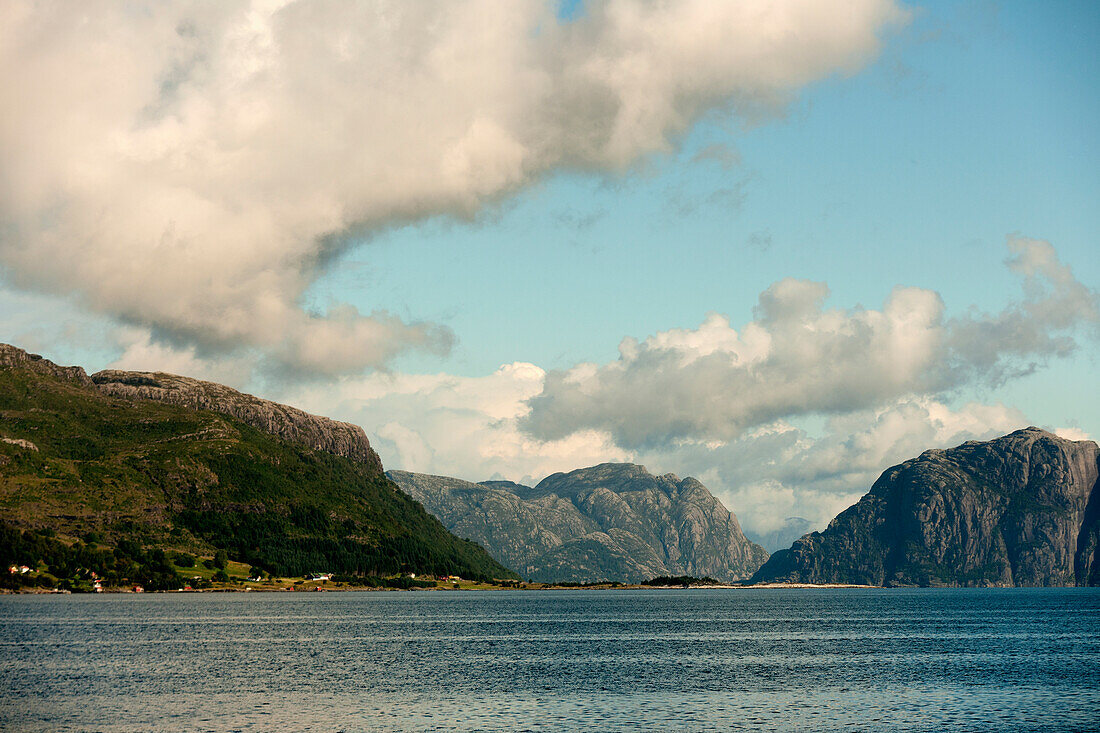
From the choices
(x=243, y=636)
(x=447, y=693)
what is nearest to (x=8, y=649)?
(x=243, y=636)

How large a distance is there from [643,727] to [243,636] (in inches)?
4993

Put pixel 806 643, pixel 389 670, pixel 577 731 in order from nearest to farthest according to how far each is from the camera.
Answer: pixel 577 731, pixel 389 670, pixel 806 643

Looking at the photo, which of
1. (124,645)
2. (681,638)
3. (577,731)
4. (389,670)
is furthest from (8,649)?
(681,638)

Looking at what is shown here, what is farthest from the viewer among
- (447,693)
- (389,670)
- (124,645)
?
(124,645)

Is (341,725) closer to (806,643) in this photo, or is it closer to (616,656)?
(616,656)

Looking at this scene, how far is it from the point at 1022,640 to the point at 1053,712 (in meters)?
107

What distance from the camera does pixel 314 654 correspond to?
152375 millimetres

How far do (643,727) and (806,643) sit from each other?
10936 cm

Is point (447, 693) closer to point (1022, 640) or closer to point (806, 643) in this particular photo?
point (806, 643)

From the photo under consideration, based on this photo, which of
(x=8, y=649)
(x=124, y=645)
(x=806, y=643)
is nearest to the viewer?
(x=8, y=649)

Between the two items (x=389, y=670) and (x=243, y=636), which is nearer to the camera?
(x=389, y=670)

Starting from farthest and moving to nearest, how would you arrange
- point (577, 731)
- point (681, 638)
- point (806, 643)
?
point (681, 638)
point (806, 643)
point (577, 731)

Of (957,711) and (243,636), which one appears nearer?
(957,711)

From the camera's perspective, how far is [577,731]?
270 ft
